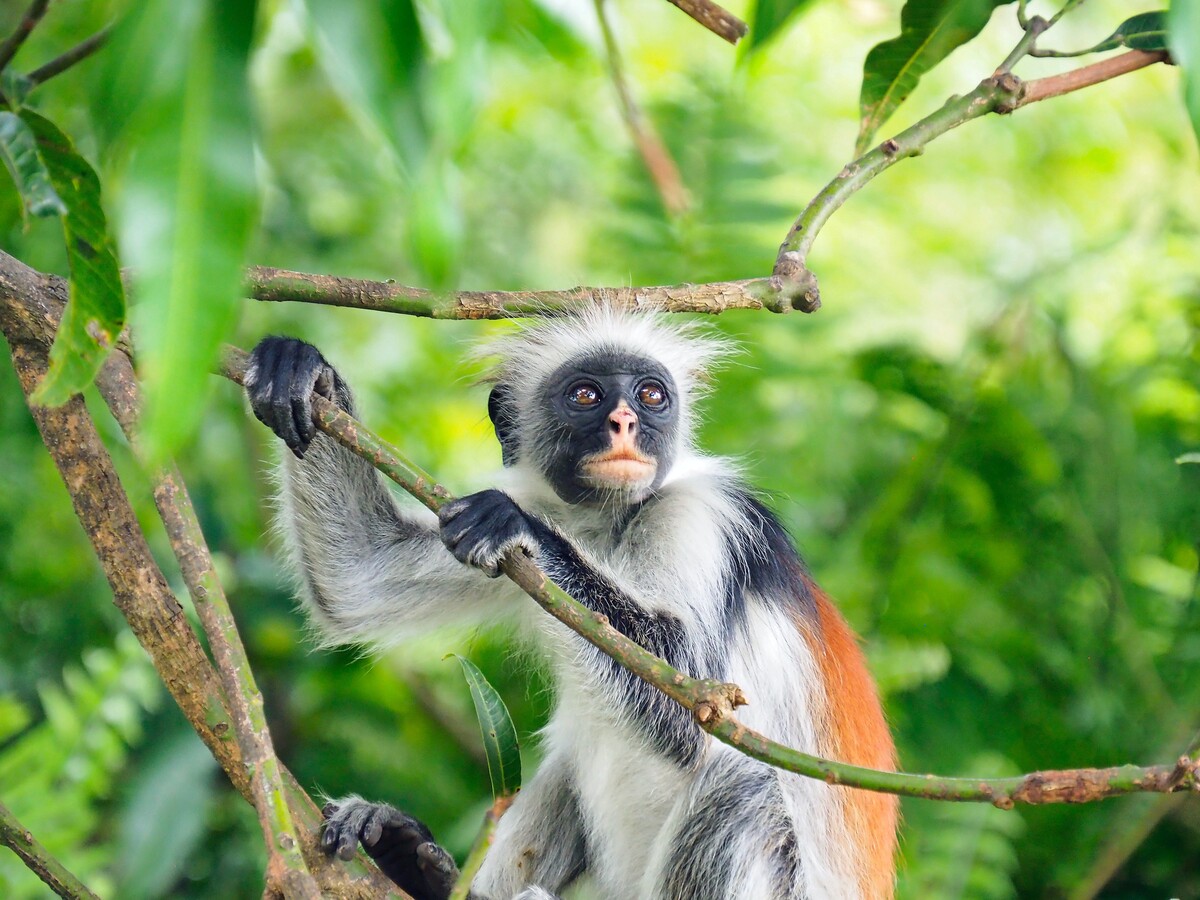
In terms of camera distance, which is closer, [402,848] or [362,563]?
[402,848]

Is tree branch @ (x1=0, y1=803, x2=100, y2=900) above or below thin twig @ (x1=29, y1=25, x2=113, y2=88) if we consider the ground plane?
below

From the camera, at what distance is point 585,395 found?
545 cm

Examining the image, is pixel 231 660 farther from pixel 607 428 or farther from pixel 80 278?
pixel 607 428

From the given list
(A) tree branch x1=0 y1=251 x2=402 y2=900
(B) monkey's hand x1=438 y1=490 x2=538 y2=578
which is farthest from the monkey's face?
(A) tree branch x1=0 y1=251 x2=402 y2=900

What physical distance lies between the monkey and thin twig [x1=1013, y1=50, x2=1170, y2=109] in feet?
6.44

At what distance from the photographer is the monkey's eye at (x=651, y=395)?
17.9ft

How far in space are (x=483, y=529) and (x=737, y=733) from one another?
1473 millimetres

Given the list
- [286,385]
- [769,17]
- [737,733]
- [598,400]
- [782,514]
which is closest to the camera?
[769,17]

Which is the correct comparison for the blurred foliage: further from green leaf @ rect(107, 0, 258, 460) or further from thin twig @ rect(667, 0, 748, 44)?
green leaf @ rect(107, 0, 258, 460)

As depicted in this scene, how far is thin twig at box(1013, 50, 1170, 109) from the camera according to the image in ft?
11.6

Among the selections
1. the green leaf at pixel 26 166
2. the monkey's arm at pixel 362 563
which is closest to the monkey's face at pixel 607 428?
the monkey's arm at pixel 362 563

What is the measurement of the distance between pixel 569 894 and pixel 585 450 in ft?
6.84

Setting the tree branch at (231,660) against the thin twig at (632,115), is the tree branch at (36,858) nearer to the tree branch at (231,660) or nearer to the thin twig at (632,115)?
the tree branch at (231,660)

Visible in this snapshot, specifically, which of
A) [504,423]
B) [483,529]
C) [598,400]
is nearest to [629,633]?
[483,529]
